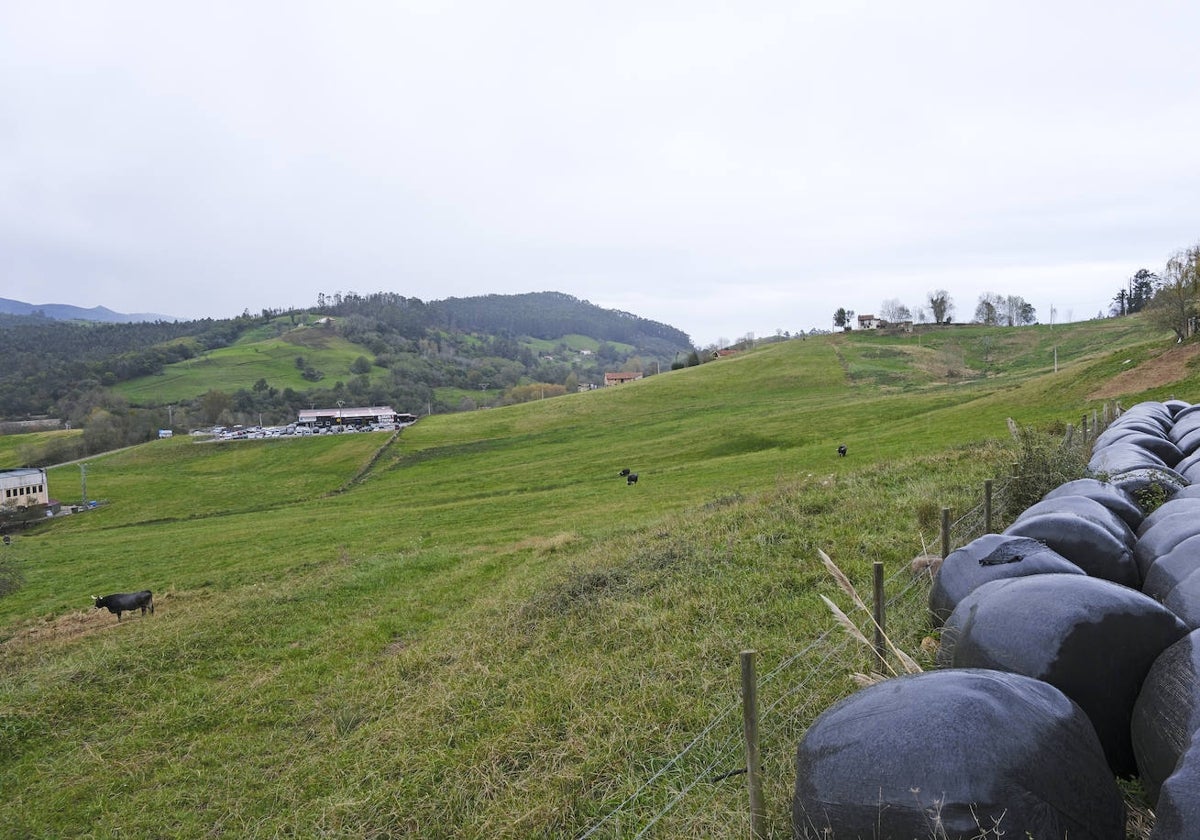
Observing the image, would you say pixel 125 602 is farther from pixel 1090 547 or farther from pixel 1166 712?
pixel 1166 712

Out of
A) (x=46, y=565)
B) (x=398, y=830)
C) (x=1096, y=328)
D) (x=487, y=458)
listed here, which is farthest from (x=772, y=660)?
(x=1096, y=328)

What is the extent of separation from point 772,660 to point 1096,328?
13087cm

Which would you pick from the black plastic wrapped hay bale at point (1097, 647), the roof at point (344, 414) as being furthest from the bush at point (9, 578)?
the roof at point (344, 414)

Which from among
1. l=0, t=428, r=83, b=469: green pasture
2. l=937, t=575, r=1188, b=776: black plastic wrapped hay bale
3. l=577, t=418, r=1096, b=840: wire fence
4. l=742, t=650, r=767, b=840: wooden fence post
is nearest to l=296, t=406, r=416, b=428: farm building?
l=0, t=428, r=83, b=469: green pasture

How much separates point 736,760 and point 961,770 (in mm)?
3541

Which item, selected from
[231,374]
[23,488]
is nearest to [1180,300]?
[23,488]

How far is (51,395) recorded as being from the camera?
15962cm

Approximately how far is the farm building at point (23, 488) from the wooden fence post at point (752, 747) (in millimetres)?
84891

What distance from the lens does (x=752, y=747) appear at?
16.9 feet

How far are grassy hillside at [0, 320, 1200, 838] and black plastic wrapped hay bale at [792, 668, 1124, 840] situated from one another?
1.48 meters

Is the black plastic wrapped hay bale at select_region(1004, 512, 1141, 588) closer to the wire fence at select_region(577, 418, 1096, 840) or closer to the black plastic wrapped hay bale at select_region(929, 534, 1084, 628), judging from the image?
the black plastic wrapped hay bale at select_region(929, 534, 1084, 628)

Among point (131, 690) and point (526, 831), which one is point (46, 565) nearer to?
point (131, 690)

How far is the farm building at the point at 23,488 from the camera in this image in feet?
228

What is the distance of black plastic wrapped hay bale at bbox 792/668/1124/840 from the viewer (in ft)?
13.1
